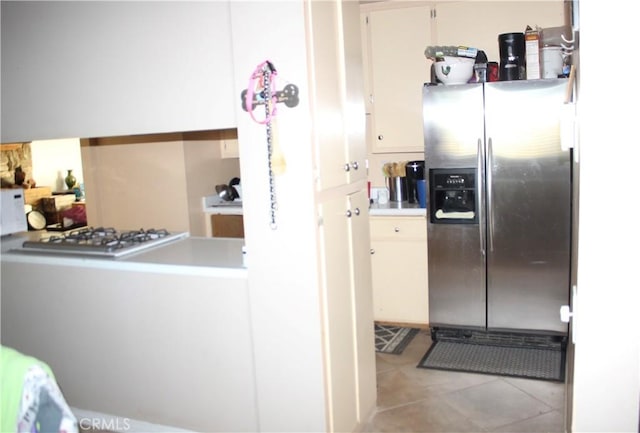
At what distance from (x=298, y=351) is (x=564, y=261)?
6.80ft

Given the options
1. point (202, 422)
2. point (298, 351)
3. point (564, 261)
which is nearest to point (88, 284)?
point (202, 422)

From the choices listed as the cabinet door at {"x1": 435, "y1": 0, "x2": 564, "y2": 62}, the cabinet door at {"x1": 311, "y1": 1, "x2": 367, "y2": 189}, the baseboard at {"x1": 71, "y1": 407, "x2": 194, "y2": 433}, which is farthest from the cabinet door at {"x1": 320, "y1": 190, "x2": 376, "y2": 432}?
the cabinet door at {"x1": 435, "y1": 0, "x2": 564, "y2": 62}

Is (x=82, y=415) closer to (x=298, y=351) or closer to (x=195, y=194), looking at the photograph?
(x=298, y=351)

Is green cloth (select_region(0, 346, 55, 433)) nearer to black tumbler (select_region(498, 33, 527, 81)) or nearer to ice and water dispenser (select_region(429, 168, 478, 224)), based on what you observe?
ice and water dispenser (select_region(429, 168, 478, 224))

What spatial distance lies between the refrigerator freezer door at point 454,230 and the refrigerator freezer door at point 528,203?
0.08 meters

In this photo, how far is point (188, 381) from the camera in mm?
2488

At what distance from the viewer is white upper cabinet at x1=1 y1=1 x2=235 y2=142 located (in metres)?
2.24

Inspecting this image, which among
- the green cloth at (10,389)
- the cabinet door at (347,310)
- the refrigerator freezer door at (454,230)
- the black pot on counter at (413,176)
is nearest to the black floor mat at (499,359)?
the refrigerator freezer door at (454,230)

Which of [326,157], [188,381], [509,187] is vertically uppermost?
[326,157]

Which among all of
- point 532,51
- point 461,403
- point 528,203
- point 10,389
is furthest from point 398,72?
point 10,389

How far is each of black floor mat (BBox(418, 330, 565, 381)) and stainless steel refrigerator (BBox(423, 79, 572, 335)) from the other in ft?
0.44

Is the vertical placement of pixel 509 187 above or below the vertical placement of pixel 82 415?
above

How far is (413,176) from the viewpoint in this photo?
Result: 419cm

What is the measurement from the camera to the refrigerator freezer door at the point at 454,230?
3547mm
